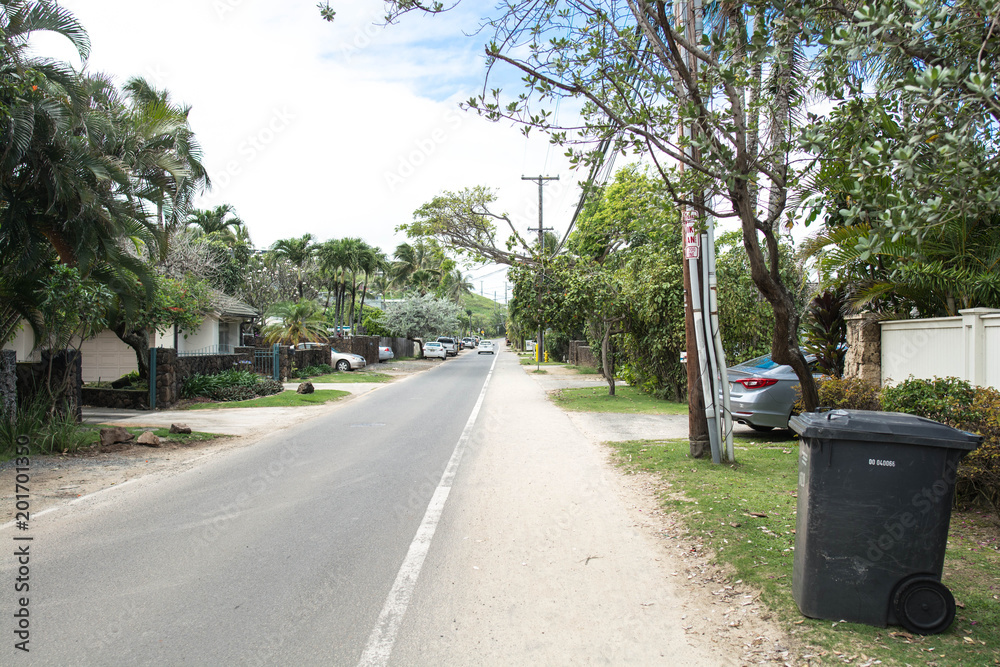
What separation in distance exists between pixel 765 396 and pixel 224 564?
9220 millimetres

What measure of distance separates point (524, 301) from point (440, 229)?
14.1 meters

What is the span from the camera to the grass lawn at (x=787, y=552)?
153 inches

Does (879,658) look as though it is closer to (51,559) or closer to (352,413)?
(51,559)

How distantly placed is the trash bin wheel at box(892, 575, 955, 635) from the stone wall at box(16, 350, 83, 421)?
1252 cm

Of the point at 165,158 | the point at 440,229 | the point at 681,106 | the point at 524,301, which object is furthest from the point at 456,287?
the point at 681,106

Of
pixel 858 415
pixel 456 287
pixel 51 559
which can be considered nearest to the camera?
pixel 858 415

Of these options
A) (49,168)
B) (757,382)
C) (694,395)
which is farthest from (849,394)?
(49,168)

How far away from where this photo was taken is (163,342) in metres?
25.9

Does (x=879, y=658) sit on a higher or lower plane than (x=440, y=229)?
lower

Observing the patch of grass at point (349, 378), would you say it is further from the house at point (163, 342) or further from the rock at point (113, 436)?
the rock at point (113, 436)

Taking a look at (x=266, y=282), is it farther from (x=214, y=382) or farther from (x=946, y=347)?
(x=946, y=347)

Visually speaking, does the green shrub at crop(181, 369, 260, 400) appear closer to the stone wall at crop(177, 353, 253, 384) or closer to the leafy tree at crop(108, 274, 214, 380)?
the stone wall at crop(177, 353, 253, 384)

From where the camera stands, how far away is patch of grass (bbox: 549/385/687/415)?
1719 centimetres

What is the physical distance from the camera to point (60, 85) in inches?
431
